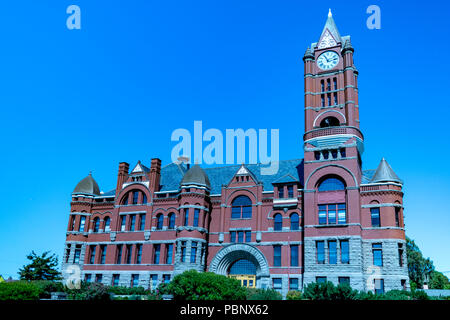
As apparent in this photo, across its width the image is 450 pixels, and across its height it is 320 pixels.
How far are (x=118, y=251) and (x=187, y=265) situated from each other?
429 inches

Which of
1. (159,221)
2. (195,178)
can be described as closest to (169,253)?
(159,221)

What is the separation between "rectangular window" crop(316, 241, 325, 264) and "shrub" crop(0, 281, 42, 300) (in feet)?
81.2

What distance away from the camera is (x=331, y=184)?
40.8m

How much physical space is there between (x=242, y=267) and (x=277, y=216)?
6.84m

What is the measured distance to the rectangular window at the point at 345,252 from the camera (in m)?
37.9

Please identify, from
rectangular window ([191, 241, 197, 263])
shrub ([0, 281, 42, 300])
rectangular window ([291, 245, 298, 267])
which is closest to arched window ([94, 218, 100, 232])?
rectangular window ([191, 241, 197, 263])

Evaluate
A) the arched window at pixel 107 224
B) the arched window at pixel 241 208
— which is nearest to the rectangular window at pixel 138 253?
the arched window at pixel 107 224

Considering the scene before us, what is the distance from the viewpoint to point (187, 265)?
138ft

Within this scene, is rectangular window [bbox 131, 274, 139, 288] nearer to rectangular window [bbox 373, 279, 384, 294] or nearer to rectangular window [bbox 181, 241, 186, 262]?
rectangular window [bbox 181, 241, 186, 262]

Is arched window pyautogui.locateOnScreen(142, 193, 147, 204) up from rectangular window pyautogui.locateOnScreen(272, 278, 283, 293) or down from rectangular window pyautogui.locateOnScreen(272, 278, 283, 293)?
up

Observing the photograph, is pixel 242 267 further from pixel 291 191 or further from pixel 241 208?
pixel 291 191

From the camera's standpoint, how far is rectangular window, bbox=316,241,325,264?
38812mm

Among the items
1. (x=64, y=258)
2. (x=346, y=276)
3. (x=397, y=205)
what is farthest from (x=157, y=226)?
(x=397, y=205)
